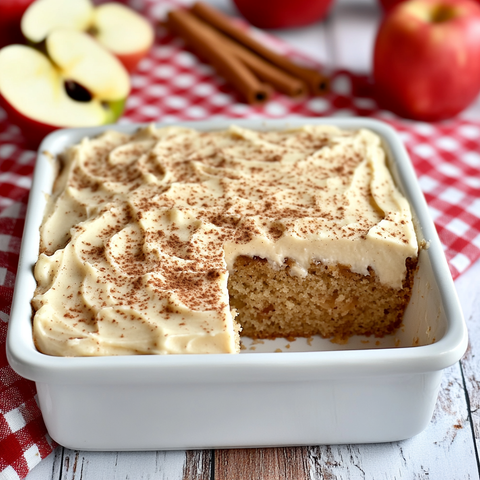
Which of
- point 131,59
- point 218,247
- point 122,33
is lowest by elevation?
point 131,59

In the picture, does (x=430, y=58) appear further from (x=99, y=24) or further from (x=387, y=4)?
(x=99, y=24)

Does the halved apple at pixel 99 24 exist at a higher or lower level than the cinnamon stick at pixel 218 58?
higher

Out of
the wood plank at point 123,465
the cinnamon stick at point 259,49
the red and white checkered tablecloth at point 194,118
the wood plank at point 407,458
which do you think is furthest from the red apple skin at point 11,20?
the wood plank at point 407,458

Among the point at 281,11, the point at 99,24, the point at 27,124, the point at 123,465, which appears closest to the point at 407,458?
the point at 123,465

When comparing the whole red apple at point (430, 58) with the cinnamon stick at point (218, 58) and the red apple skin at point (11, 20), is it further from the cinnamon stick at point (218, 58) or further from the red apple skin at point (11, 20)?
the red apple skin at point (11, 20)

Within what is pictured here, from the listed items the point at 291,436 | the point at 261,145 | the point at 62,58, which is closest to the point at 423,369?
the point at 291,436
